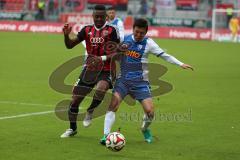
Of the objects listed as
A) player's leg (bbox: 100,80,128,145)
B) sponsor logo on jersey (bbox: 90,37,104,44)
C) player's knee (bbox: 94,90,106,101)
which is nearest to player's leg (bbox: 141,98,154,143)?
player's leg (bbox: 100,80,128,145)

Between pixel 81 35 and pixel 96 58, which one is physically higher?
pixel 81 35

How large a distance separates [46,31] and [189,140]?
132 feet

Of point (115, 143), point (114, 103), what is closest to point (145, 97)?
point (114, 103)

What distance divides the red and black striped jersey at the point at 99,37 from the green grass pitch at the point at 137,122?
1625mm

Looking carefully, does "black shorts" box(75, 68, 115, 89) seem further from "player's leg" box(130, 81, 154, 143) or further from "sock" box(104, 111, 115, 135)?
"sock" box(104, 111, 115, 135)

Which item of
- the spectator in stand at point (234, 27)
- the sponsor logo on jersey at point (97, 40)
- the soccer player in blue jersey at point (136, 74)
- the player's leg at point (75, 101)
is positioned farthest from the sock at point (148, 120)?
the spectator in stand at point (234, 27)

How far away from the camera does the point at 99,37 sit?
12141 mm

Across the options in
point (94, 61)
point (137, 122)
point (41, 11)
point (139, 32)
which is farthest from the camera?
point (41, 11)

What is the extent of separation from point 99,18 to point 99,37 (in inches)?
13.9

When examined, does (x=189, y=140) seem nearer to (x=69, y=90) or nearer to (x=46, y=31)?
(x=69, y=90)

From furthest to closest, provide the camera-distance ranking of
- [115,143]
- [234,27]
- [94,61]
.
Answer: [234,27], [94,61], [115,143]

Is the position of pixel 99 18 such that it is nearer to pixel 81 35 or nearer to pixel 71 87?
pixel 81 35

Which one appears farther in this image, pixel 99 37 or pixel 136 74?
pixel 99 37

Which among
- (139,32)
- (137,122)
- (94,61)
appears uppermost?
(139,32)
